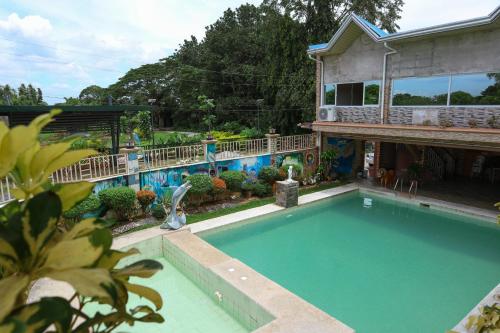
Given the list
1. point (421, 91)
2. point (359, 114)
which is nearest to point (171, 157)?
point (359, 114)

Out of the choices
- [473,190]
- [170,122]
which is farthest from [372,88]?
[170,122]

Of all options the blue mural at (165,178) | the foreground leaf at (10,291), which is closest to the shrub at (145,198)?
the blue mural at (165,178)

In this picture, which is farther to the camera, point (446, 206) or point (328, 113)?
point (328, 113)

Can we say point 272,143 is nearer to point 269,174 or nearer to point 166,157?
point 269,174

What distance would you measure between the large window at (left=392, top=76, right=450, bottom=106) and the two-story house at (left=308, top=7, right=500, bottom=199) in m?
0.03

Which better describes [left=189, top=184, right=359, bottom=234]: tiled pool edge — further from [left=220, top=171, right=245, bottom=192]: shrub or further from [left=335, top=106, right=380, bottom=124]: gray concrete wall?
[left=335, top=106, right=380, bottom=124]: gray concrete wall

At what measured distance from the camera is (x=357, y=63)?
1330 centimetres

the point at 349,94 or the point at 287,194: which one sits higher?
the point at 349,94

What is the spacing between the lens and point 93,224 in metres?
0.98

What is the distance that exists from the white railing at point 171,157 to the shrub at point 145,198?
3.68ft

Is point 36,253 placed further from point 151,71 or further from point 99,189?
point 151,71

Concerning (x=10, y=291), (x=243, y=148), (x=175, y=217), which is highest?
(x=10, y=291)

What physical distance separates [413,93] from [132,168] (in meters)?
9.70

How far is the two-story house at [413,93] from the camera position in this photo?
9.82 meters
